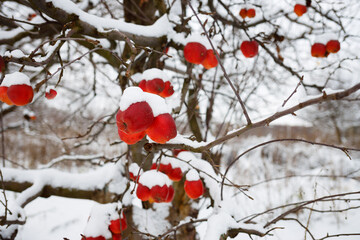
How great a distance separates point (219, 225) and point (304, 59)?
371 centimetres

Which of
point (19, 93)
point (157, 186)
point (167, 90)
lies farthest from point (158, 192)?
point (19, 93)

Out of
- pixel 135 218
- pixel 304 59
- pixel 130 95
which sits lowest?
pixel 135 218

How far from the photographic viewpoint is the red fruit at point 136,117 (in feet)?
2.47

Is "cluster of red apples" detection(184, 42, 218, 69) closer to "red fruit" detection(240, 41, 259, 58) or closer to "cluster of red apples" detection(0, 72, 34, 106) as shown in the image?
"red fruit" detection(240, 41, 259, 58)

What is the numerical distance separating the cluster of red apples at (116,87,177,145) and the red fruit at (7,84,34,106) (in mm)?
579

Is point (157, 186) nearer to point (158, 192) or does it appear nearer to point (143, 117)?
point (158, 192)

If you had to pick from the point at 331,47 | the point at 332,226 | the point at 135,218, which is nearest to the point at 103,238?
the point at 135,218

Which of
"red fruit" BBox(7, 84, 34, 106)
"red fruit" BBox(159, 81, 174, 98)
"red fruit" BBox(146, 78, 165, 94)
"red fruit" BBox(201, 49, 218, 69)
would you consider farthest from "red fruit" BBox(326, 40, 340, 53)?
"red fruit" BBox(7, 84, 34, 106)

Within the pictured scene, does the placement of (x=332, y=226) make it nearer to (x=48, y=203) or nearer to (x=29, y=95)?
(x=29, y=95)

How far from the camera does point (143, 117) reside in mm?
772

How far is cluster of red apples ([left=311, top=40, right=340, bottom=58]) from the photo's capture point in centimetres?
218

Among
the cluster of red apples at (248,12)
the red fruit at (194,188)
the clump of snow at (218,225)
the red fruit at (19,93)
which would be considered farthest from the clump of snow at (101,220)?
the cluster of red apples at (248,12)

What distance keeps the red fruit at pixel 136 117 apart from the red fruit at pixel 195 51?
0.92 m

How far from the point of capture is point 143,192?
1325 mm
